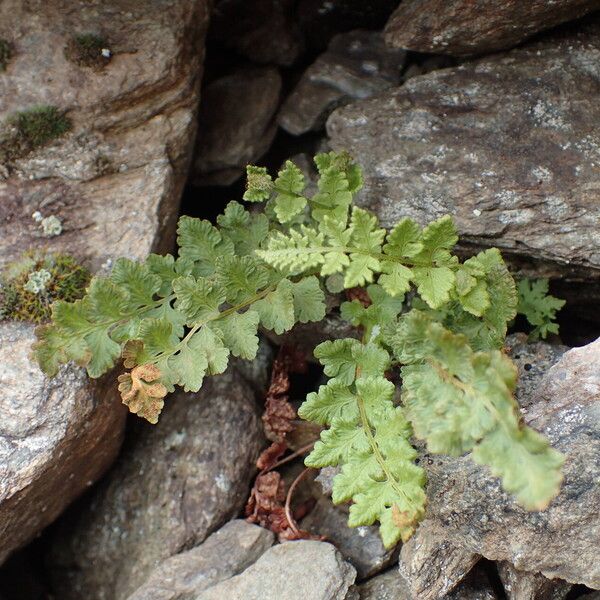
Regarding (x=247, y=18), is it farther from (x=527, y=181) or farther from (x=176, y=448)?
(x=176, y=448)

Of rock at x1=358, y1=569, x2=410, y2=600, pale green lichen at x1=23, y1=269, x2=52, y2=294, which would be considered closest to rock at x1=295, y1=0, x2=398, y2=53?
pale green lichen at x1=23, y1=269, x2=52, y2=294

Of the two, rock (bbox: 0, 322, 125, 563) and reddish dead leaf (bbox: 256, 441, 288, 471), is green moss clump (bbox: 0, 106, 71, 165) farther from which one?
reddish dead leaf (bbox: 256, 441, 288, 471)

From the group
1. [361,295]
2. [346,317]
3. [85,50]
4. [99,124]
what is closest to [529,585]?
[346,317]

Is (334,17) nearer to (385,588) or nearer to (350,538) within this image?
(350,538)

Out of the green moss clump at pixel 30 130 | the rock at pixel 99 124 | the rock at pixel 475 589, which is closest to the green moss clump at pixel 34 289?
the rock at pixel 99 124

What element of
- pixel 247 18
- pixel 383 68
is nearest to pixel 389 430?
pixel 383 68
